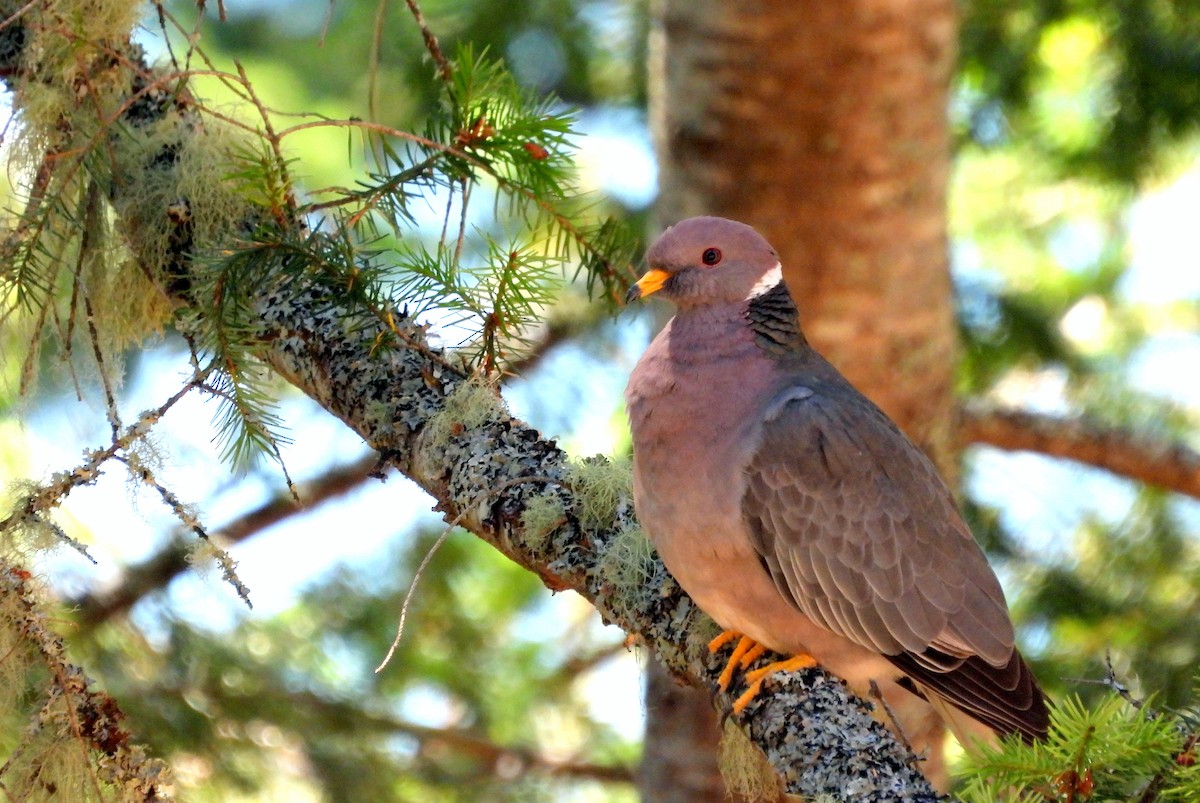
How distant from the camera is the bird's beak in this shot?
2402 mm

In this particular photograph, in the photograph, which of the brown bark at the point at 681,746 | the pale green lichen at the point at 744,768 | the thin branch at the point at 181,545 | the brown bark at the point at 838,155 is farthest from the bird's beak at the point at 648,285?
the brown bark at the point at 681,746

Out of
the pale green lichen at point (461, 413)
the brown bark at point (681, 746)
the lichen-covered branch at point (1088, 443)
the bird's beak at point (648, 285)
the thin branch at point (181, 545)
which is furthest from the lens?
the lichen-covered branch at point (1088, 443)

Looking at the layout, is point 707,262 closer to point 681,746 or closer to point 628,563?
point 628,563

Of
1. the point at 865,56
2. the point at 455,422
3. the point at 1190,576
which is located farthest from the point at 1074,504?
the point at 455,422

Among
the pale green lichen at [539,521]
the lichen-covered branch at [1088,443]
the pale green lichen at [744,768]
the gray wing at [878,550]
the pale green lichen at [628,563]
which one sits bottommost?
the pale green lichen at [744,768]

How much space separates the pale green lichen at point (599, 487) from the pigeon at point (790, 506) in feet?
0.25

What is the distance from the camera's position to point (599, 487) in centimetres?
236

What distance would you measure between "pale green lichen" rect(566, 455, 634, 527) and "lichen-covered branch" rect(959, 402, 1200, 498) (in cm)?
181

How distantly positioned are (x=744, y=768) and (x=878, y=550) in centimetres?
Answer: 49

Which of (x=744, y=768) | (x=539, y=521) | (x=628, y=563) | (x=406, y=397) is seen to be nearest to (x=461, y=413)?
(x=406, y=397)

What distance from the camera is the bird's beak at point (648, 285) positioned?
2.40 m

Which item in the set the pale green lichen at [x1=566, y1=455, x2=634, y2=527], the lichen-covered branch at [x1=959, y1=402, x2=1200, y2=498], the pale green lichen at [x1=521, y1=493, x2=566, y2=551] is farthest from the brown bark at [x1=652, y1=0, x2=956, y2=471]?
the pale green lichen at [x1=521, y1=493, x2=566, y2=551]

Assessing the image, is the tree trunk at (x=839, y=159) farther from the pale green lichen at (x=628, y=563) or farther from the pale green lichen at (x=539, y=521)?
the pale green lichen at (x=539, y=521)

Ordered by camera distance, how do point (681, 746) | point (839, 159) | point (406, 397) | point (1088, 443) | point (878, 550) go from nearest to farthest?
point (406, 397)
point (878, 550)
point (839, 159)
point (681, 746)
point (1088, 443)
